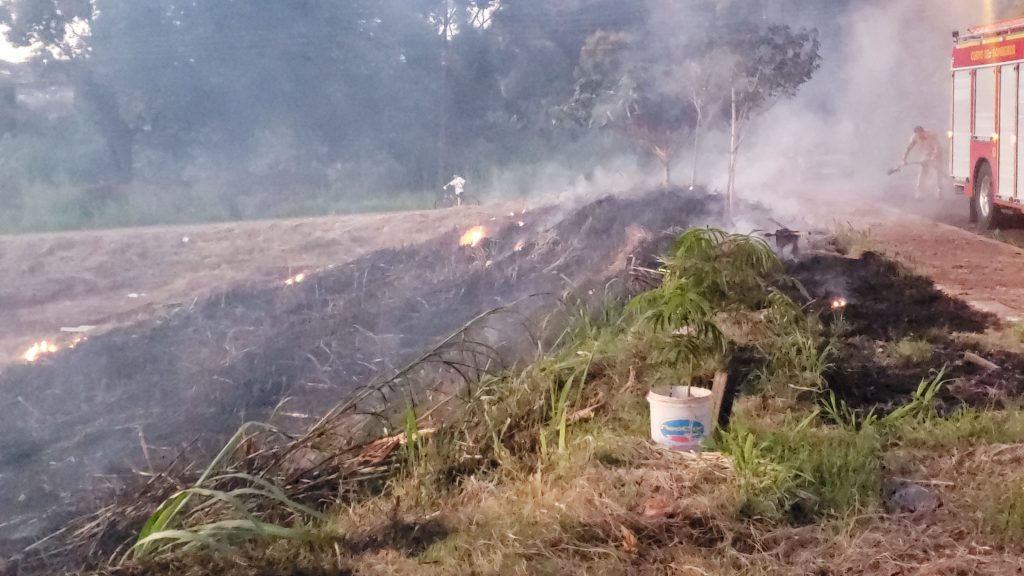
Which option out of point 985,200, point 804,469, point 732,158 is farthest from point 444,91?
→ point 985,200

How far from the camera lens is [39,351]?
3572 millimetres

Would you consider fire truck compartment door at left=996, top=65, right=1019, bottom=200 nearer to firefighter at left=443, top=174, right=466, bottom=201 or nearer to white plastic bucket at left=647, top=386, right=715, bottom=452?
white plastic bucket at left=647, top=386, right=715, bottom=452

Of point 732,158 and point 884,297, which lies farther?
point 732,158

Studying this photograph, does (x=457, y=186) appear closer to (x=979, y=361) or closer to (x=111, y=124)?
(x=111, y=124)

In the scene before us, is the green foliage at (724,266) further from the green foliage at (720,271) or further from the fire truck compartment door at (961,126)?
the fire truck compartment door at (961,126)

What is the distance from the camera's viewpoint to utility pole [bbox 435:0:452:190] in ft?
13.1

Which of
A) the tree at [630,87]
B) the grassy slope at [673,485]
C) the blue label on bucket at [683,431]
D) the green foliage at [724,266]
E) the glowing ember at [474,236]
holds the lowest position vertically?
the grassy slope at [673,485]

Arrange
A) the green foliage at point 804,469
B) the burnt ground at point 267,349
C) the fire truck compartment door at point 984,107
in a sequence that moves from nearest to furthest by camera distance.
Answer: the green foliage at point 804,469 < the burnt ground at point 267,349 < the fire truck compartment door at point 984,107

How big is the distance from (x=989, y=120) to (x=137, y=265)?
12.8ft

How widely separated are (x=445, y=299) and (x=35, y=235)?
1.79m

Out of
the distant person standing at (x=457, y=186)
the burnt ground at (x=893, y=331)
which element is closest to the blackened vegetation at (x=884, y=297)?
the burnt ground at (x=893, y=331)

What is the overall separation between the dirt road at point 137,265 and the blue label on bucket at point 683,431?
69.1 inches

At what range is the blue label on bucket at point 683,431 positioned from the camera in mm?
2951

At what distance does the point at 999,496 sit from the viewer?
2559 millimetres
